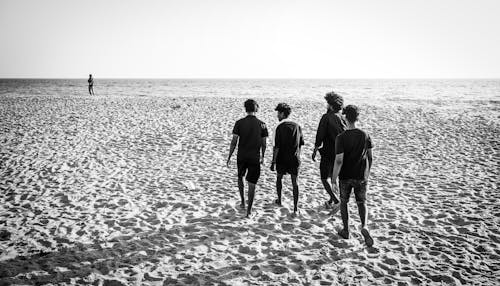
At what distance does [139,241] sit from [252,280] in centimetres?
210

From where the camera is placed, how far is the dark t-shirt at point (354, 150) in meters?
4.48

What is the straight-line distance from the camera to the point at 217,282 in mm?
3930

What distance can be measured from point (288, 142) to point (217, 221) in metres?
2.05

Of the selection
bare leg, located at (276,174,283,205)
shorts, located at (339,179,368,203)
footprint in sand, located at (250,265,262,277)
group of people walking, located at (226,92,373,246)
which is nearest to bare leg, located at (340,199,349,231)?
group of people walking, located at (226,92,373,246)

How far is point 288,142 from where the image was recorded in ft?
18.2

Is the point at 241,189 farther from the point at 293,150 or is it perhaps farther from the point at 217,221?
the point at 293,150

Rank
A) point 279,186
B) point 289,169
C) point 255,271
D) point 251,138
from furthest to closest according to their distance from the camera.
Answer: point 279,186 → point 289,169 → point 251,138 → point 255,271

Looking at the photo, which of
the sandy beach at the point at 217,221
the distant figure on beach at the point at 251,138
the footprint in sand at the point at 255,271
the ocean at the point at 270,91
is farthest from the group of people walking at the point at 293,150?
the ocean at the point at 270,91

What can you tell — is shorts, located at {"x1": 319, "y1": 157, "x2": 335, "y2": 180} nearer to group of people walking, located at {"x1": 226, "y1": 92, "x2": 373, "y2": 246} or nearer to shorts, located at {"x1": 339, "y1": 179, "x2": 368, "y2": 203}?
group of people walking, located at {"x1": 226, "y1": 92, "x2": 373, "y2": 246}

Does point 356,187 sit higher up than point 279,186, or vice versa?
point 356,187

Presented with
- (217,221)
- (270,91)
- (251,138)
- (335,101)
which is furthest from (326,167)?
(270,91)

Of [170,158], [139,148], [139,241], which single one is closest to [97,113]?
[139,148]

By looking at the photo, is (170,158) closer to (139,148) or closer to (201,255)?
(139,148)

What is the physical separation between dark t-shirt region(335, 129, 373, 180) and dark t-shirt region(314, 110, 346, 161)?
1.12 m
